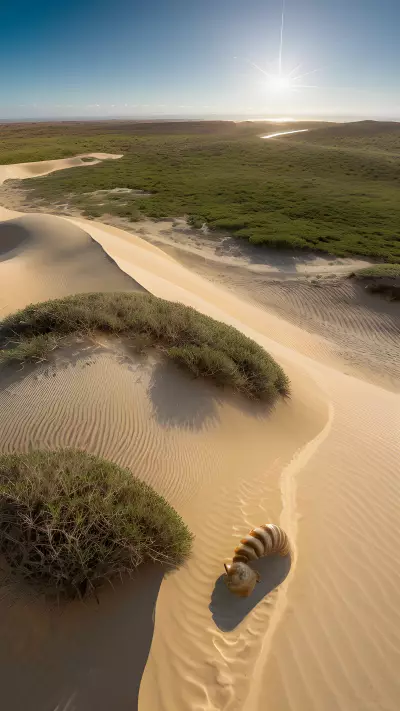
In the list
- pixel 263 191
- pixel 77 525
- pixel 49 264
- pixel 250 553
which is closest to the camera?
pixel 77 525

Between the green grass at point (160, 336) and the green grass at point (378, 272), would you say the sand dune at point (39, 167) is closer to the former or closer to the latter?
the green grass at point (378, 272)

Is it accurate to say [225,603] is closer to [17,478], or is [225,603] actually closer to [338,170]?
[17,478]

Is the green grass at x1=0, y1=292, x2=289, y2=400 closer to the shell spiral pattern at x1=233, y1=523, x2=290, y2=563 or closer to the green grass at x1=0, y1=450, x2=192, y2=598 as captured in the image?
the green grass at x1=0, y1=450, x2=192, y2=598

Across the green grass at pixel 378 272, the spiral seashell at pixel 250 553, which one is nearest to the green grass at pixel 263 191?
the green grass at pixel 378 272

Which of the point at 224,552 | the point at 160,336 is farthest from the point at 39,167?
the point at 224,552

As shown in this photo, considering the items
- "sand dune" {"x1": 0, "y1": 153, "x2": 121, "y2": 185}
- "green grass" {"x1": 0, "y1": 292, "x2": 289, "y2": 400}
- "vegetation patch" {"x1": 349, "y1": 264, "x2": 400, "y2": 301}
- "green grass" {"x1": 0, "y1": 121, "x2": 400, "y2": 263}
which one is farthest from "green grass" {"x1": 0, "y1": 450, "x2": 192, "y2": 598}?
"sand dune" {"x1": 0, "y1": 153, "x2": 121, "y2": 185}

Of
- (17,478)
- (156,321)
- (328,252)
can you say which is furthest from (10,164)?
(17,478)

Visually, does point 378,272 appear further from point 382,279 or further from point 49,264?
point 49,264
